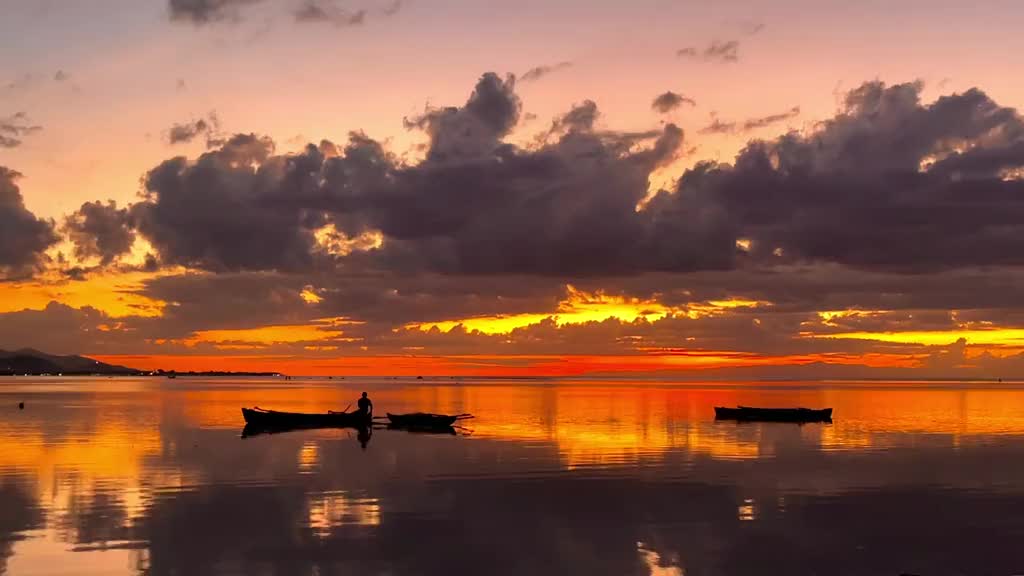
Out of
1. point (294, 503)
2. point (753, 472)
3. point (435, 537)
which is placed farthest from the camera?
point (753, 472)

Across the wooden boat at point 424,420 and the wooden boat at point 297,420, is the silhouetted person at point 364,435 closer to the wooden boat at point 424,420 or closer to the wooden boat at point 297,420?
the wooden boat at point 297,420

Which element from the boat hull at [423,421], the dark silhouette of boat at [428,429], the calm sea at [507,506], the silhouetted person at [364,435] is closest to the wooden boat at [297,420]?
the silhouetted person at [364,435]

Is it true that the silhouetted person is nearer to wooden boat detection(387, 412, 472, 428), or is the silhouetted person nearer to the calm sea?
the calm sea

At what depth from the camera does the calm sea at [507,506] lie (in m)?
28.6

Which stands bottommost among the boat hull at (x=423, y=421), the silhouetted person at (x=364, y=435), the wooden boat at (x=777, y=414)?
the wooden boat at (x=777, y=414)

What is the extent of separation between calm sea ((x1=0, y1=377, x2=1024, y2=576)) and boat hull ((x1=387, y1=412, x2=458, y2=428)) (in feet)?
32.8

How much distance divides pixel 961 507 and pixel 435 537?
23.2m

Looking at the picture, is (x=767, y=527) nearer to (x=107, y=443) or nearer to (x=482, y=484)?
(x=482, y=484)

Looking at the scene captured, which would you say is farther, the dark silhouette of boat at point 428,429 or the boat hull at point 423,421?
the boat hull at point 423,421

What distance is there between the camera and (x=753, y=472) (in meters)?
52.2

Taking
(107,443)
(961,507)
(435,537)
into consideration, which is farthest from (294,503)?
(107,443)

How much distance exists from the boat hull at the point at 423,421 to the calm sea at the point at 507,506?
32.8 ft

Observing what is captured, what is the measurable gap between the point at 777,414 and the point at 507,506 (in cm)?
7179

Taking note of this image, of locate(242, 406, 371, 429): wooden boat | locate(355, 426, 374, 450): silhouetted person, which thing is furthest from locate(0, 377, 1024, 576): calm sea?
locate(242, 406, 371, 429): wooden boat
